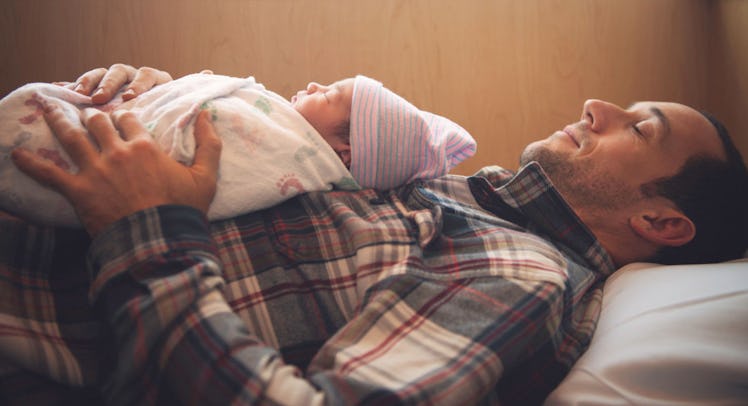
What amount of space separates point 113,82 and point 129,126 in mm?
251

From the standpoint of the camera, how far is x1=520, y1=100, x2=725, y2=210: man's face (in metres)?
0.95

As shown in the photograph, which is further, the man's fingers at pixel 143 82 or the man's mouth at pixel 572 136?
the man's mouth at pixel 572 136

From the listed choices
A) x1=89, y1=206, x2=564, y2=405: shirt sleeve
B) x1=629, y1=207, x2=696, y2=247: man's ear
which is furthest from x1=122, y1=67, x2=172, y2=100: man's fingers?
x1=629, y1=207, x2=696, y2=247: man's ear

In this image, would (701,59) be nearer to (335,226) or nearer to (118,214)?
(335,226)

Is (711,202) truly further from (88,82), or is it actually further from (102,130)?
(88,82)

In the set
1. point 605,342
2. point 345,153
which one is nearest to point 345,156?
point 345,153

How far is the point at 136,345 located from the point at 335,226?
0.37 m

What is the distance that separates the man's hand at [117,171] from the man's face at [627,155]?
713 mm

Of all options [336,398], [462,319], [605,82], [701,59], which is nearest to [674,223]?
[462,319]

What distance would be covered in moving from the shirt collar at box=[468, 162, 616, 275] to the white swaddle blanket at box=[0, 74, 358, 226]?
35 centimetres

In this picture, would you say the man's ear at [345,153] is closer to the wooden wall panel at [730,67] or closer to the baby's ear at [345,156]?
the baby's ear at [345,156]

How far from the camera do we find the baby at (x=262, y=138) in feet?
2.28

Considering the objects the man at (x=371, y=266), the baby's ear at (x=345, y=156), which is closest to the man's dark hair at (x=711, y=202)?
the man at (x=371, y=266)

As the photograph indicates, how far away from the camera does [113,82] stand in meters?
0.93
